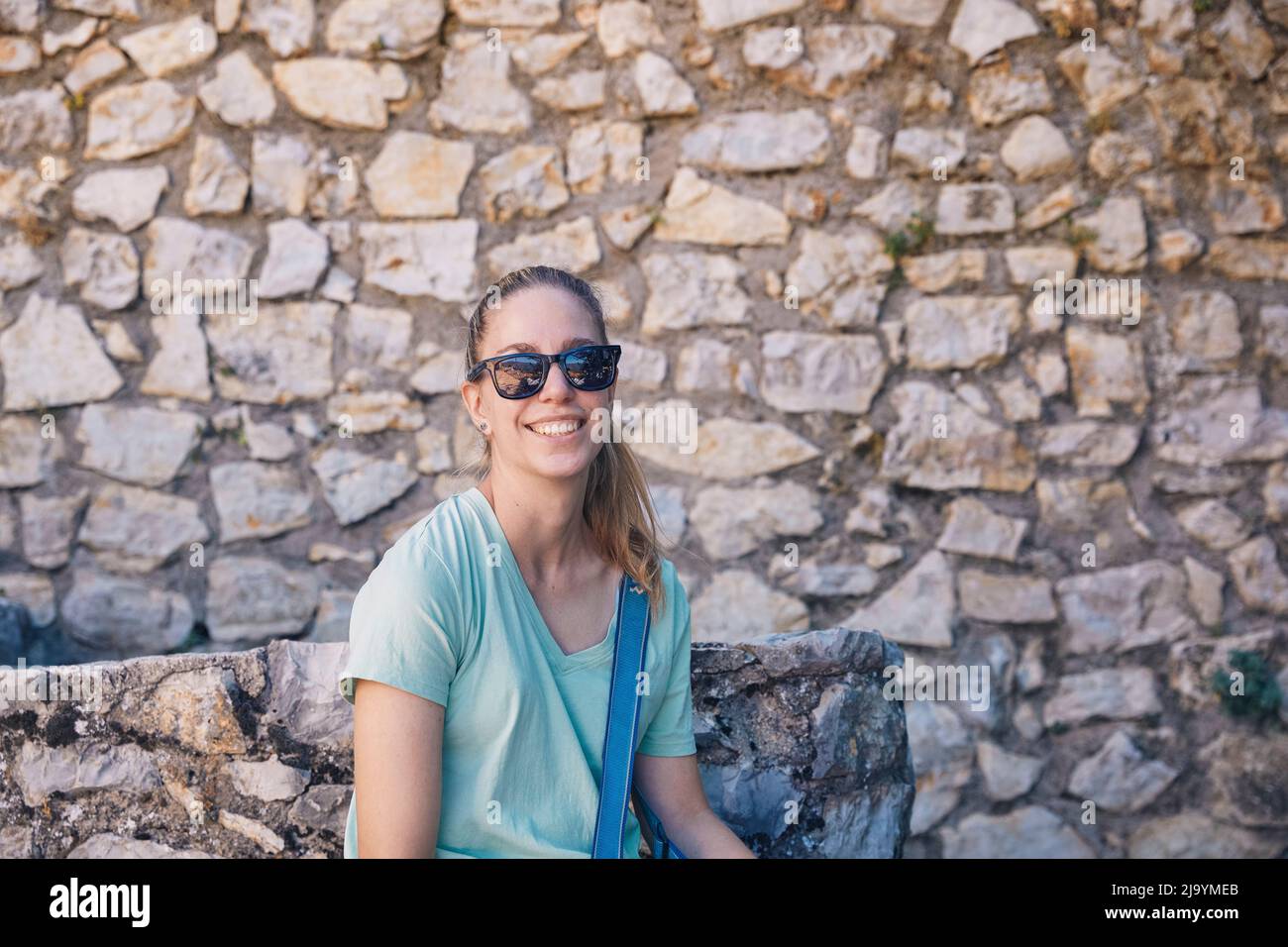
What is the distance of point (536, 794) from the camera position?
189 cm

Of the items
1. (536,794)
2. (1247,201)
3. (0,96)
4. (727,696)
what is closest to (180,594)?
(0,96)

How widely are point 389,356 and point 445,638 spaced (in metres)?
2.33

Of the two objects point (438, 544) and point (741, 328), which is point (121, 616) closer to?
point (741, 328)

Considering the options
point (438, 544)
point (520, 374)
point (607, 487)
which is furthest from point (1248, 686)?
point (438, 544)

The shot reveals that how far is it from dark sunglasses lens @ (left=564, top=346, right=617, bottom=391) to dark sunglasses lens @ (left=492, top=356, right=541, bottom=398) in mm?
55

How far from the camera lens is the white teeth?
6.55ft

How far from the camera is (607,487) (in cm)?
223

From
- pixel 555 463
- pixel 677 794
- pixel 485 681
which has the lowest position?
pixel 677 794

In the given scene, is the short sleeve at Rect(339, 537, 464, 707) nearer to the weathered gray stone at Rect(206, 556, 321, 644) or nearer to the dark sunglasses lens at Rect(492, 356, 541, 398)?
the dark sunglasses lens at Rect(492, 356, 541, 398)

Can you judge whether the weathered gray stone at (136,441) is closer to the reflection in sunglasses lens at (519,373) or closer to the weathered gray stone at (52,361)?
the weathered gray stone at (52,361)

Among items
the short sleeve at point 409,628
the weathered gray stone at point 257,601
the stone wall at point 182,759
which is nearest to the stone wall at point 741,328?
the weathered gray stone at point 257,601

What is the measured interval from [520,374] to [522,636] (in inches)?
17.2

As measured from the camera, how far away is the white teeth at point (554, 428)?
200 centimetres
